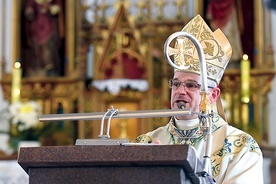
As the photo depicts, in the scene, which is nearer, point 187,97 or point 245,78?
point 187,97

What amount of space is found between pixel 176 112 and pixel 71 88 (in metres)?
5.82

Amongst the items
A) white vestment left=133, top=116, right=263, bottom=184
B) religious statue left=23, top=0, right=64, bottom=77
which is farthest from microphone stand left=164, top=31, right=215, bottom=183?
religious statue left=23, top=0, right=64, bottom=77

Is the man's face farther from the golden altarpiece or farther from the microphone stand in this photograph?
the golden altarpiece

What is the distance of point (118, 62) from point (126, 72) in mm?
132

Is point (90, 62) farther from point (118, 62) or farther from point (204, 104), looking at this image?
point (204, 104)

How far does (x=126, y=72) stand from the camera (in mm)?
8000

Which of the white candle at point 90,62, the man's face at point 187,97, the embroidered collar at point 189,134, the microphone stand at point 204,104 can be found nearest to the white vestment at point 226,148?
the embroidered collar at point 189,134

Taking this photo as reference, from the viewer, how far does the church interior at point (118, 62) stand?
25.0ft

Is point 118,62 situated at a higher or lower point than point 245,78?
higher

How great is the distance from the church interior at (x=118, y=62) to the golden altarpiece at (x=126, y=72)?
10mm

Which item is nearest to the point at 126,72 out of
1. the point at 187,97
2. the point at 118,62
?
the point at 118,62

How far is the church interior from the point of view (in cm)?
763

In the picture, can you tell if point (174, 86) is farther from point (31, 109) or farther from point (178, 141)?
point (31, 109)

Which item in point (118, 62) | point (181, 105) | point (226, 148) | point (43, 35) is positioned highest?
point (43, 35)
